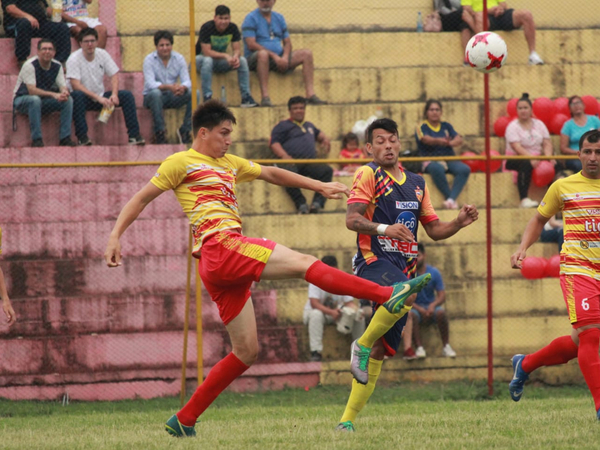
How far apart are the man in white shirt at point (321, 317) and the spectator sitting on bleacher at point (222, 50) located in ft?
10.4

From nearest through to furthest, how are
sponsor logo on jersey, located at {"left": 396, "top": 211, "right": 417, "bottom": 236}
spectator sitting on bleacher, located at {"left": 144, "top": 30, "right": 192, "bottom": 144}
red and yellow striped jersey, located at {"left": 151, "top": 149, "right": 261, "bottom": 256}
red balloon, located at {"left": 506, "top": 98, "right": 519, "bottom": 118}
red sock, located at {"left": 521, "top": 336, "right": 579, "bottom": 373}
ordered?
red and yellow striped jersey, located at {"left": 151, "top": 149, "right": 261, "bottom": 256}
sponsor logo on jersey, located at {"left": 396, "top": 211, "right": 417, "bottom": 236}
red sock, located at {"left": 521, "top": 336, "right": 579, "bottom": 373}
spectator sitting on bleacher, located at {"left": 144, "top": 30, "right": 192, "bottom": 144}
red balloon, located at {"left": 506, "top": 98, "right": 519, "bottom": 118}

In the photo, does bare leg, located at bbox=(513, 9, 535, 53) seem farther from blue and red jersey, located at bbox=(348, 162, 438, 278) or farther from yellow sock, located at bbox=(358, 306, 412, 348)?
yellow sock, located at bbox=(358, 306, 412, 348)

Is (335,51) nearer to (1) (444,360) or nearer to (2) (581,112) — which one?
(2) (581,112)

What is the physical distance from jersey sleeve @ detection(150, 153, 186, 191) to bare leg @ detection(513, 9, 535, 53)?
940cm

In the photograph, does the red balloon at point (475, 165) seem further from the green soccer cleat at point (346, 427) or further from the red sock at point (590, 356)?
the green soccer cleat at point (346, 427)

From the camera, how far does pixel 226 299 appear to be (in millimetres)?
6383

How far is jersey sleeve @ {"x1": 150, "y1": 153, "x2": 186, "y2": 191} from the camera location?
20.7ft

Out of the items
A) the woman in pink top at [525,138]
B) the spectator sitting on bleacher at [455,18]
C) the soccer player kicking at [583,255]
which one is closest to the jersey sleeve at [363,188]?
the soccer player kicking at [583,255]

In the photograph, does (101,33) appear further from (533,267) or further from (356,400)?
(356,400)

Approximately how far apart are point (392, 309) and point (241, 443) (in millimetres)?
1394

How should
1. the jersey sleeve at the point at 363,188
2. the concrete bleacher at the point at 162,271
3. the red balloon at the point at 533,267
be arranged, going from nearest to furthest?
the jersey sleeve at the point at 363,188 < the concrete bleacher at the point at 162,271 < the red balloon at the point at 533,267

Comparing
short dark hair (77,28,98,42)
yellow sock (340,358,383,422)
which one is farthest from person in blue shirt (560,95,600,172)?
yellow sock (340,358,383,422)

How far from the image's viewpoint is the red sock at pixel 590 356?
22.0 feet

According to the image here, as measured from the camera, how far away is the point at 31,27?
12492 millimetres
